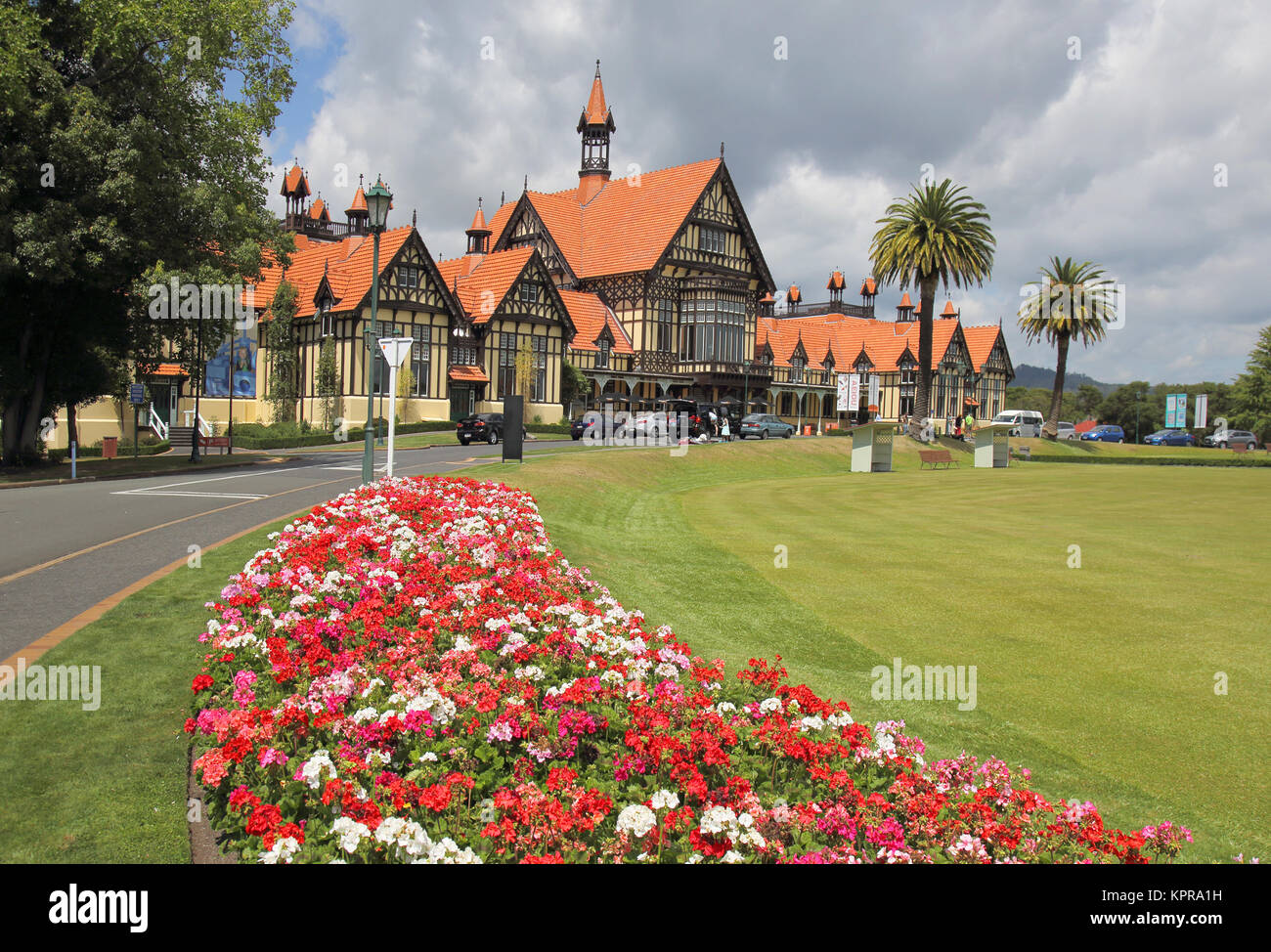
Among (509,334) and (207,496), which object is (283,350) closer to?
(509,334)

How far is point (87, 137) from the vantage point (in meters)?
25.3

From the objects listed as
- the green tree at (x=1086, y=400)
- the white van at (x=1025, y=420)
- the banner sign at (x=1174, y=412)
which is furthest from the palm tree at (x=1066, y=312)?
the green tree at (x=1086, y=400)

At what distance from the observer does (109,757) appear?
589 cm

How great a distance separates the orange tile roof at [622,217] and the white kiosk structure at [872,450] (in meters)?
28.7

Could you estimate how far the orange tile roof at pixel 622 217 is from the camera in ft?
218

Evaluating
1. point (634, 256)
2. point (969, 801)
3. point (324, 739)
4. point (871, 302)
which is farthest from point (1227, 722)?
point (871, 302)

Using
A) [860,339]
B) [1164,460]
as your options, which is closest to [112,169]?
[1164,460]

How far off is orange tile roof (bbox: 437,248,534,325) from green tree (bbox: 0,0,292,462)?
2472 centimetres

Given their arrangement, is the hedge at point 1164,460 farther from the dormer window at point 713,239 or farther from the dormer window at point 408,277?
the dormer window at point 408,277

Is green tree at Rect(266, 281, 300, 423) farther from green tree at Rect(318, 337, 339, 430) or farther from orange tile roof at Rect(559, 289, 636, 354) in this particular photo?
orange tile roof at Rect(559, 289, 636, 354)

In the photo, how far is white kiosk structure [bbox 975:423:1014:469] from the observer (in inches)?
1823

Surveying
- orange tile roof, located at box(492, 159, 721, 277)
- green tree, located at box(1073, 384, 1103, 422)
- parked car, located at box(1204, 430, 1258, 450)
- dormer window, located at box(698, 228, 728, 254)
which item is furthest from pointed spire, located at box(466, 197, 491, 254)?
green tree, located at box(1073, 384, 1103, 422)

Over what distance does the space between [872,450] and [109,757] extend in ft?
125

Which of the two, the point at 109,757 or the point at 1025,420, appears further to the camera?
the point at 1025,420
